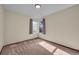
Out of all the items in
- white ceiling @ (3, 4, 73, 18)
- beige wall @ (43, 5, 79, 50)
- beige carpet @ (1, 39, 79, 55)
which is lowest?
beige carpet @ (1, 39, 79, 55)

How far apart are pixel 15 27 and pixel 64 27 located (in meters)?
1.88

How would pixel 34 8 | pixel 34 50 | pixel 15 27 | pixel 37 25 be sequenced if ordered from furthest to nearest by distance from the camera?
pixel 15 27 < pixel 37 25 < pixel 34 8 < pixel 34 50

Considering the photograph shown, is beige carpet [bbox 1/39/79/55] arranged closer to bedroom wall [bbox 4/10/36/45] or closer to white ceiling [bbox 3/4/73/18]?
bedroom wall [bbox 4/10/36/45]

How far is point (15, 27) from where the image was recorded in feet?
10.1

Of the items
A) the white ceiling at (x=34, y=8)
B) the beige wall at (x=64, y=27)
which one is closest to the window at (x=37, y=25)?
the white ceiling at (x=34, y=8)

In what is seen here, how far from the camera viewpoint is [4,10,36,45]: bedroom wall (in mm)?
Result: 2762

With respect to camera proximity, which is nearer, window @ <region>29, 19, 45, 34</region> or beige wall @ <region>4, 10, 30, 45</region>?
beige wall @ <region>4, 10, 30, 45</region>

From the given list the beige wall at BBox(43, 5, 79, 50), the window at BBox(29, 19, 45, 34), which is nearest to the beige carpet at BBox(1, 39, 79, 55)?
the beige wall at BBox(43, 5, 79, 50)

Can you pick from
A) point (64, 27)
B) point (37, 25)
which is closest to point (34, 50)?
point (37, 25)

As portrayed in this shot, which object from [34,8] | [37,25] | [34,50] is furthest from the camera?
[37,25]

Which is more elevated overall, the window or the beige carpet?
the window

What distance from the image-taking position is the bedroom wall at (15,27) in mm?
2762

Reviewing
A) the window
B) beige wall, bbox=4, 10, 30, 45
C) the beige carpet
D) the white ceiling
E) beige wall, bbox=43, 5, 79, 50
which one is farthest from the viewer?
the window

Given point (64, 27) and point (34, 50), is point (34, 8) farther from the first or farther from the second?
point (34, 50)
